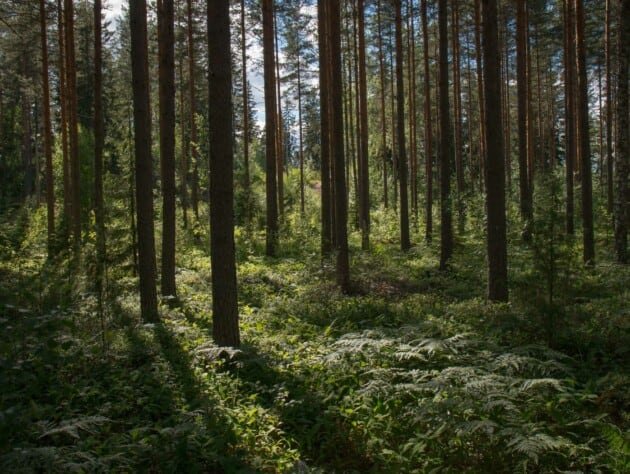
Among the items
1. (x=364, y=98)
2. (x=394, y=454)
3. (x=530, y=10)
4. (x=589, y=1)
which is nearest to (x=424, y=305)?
(x=394, y=454)

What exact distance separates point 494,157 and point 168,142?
6781mm

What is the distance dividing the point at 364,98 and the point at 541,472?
16203mm

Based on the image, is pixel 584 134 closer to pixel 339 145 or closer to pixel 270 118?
pixel 339 145

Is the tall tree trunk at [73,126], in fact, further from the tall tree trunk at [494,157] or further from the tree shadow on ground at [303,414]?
the tall tree trunk at [494,157]

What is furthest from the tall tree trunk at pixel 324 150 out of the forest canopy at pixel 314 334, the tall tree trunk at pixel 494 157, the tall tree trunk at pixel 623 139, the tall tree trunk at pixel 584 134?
the tall tree trunk at pixel 623 139

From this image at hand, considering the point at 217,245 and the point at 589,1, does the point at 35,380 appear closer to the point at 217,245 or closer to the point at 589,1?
the point at 217,245

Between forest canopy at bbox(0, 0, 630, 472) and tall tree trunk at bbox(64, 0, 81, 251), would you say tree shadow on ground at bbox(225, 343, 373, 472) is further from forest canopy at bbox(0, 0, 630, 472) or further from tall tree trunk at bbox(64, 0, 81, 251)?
tall tree trunk at bbox(64, 0, 81, 251)

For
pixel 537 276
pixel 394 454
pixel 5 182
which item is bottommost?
pixel 394 454

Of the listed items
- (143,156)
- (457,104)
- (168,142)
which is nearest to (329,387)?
(143,156)

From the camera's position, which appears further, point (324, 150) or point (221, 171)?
point (324, 150)

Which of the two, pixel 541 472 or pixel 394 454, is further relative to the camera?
pixel 394 454

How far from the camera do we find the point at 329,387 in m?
5.57

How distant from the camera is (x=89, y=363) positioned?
6.36 m

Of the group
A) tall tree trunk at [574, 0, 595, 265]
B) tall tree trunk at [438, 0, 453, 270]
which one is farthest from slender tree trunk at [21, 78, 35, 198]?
tall tree trunk at [574, 0, 595, 265]
